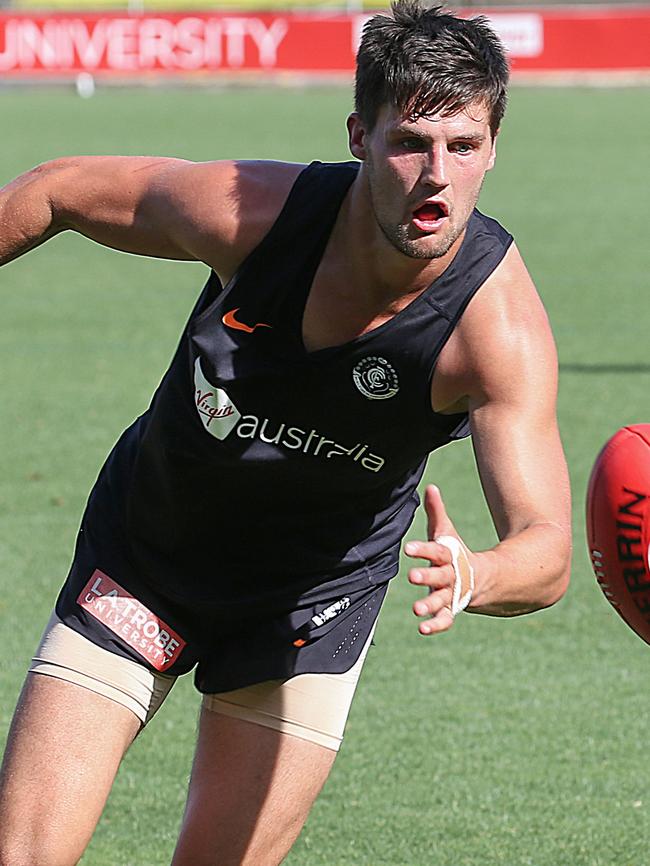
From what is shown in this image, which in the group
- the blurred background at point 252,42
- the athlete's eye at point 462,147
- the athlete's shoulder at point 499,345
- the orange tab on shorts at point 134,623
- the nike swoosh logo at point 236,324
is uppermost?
the athlete's eye at point 462,147

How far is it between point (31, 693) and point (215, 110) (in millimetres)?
24254

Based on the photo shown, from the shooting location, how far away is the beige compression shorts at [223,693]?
12.7ft

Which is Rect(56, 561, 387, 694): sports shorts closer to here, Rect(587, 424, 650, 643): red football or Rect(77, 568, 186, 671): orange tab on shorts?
Rect(77, 568, 186, 671): orange tab on shorts

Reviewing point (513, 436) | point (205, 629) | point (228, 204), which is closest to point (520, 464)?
point (513, 436)

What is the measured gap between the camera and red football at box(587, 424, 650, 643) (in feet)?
12.5

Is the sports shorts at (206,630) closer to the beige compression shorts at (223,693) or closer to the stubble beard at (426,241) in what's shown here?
the beige compression shorts at (223,693)

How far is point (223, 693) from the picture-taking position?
399 centimetres

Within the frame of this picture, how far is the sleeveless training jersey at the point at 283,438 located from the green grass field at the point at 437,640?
1264mm

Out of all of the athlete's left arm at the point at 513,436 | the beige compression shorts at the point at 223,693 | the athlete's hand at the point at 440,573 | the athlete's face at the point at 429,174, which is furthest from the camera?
the beige compression shorts at the point at 223,693

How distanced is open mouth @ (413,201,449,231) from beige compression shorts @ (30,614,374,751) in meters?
1.17

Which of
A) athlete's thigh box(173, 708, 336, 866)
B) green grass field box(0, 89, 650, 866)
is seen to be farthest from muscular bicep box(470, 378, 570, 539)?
green grass field box(0, 89, 650, 866)

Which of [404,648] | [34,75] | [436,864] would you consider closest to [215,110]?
[34,75]

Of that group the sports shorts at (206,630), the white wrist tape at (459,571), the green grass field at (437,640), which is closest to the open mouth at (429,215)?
the white wrist tape at (459,571)

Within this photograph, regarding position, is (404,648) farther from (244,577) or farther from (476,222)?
(476,222)
